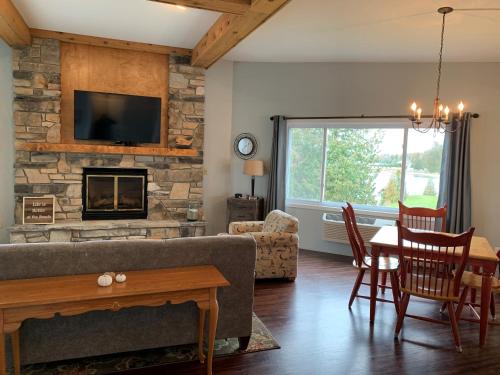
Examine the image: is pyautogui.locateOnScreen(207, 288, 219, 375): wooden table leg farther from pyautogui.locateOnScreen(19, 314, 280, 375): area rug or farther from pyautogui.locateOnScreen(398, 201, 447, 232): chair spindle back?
pyautogui.locateOnScreen(398, 201, 447, 232): chair spindle back

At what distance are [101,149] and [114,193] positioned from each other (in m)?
0.68

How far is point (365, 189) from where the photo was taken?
5949mm

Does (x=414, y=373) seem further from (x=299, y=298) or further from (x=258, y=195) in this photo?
(x=258, y=195)

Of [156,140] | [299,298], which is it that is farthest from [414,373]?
[156,140]

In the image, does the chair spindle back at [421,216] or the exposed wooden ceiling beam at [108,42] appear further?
the exposed wooden ceiling beam at [108,42]

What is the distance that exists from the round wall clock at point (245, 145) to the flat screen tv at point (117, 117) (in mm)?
1337

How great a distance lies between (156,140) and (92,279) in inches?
143

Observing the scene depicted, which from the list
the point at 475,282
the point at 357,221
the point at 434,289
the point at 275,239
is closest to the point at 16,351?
the point at 275,239

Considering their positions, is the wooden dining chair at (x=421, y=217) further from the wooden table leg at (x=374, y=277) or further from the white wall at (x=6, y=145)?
the white wall at (x=6, y=145)

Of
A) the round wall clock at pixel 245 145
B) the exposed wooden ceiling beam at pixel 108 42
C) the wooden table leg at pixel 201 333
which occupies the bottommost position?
the wooden table leg at pixel 201 333

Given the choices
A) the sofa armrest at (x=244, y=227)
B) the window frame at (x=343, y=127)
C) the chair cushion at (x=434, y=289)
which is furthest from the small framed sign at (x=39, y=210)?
the chair cushion at (x=434, y=289)

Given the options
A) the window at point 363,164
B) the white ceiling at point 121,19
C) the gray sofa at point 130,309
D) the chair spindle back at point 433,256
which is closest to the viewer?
the gray sofa at point 130,309

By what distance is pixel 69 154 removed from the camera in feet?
17.2

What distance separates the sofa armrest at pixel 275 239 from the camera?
441 cm
